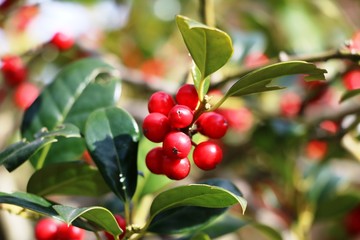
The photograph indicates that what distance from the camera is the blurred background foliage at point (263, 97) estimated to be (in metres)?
1.63

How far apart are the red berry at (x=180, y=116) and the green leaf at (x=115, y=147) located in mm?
165

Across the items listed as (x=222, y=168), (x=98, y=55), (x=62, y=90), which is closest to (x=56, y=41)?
(x=98, y=55)

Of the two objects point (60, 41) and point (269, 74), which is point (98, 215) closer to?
point (269, 74)

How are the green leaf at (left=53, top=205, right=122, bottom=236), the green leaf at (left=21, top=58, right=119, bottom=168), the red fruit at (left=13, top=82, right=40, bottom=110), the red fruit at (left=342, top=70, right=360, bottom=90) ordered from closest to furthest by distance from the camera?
the green leaf at (left=53, top=205, right=122, bottom=236) → the green leaf at (left=21, top=58, right=119, bottom=168) → the red fruit at (left=342, top=70, right=360, bottom=90) → the red fruit at (left=13, top=82, right=40, bottom=110)

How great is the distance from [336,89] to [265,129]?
0.44 m

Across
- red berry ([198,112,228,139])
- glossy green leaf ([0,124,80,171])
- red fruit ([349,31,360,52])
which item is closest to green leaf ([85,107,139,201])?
glossy green leaf ([0,124,80,171])

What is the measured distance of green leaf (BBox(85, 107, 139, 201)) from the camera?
960 mm

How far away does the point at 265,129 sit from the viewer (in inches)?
66.9

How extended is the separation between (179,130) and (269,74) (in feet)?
0.51

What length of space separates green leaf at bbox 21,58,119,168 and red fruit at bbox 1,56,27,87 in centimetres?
46

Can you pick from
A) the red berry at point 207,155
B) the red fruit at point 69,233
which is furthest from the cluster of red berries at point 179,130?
the red fruit at point 69,233

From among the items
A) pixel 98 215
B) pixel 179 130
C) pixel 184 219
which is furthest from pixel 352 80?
pixel 98 215

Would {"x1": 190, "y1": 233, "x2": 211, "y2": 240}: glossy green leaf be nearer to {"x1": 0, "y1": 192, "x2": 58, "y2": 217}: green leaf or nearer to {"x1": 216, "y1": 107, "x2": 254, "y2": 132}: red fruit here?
{"x1": 0, "y1": 192, "x2": 58, "y2": 217}: green leaf

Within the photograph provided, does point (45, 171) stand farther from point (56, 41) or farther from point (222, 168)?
point (222, 168)
